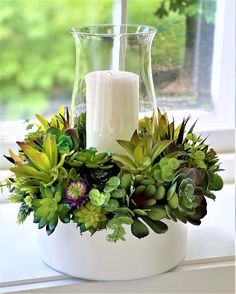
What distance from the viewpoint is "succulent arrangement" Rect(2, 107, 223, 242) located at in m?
0.64

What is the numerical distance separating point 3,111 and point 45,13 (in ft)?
2.52

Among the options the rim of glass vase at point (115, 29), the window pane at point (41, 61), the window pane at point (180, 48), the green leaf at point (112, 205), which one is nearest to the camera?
the green leaf at point (112, 205)

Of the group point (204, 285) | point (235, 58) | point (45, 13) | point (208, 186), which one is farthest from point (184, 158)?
point (45, 13)

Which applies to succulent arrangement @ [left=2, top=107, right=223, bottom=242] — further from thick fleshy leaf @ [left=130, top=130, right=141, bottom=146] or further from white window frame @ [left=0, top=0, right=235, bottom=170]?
white window frame @ [left=0, top=0, right=235, bottom=170]

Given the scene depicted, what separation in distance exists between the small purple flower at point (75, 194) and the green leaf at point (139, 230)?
0.20ft

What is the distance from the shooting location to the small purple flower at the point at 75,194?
0.64 metres

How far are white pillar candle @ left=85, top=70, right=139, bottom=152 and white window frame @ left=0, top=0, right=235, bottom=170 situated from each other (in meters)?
0.26

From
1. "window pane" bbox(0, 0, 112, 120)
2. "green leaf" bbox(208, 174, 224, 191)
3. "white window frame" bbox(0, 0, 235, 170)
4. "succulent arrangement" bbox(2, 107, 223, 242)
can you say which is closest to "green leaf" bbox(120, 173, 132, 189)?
"succulent arrangement" bbox(2, 107, 223, 242)

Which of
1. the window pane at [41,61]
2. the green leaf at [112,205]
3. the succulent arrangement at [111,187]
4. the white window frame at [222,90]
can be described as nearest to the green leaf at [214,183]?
the succulent arrangement at [111,187]

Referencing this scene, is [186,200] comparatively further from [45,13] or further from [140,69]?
[45,13]

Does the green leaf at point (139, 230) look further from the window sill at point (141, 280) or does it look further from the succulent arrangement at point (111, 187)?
the window sill at point (141, 280)

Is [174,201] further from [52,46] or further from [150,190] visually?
[52,46]

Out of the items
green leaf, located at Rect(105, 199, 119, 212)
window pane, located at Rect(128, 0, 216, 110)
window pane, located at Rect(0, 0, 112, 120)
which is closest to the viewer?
green leaf, located at Rect(105, 199, 119, 212)

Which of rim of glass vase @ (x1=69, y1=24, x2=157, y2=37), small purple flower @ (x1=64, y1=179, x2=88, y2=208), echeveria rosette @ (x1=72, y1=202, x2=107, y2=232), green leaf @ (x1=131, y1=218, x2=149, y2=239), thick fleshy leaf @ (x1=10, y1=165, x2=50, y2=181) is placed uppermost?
rim of glass vase @ (x1=69, y1=24, x2=157, y2=37)
